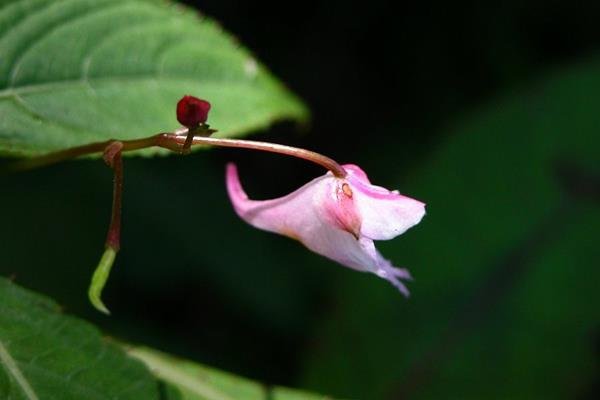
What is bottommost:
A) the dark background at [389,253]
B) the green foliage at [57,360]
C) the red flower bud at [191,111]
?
the dark background at [389,253]

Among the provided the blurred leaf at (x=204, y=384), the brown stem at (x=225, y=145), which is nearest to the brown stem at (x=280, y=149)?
the brown stem at (x=225, y=145)

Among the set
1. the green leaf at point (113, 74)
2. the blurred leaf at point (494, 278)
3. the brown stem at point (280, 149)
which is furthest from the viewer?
the blurred leaf at point (494, 278)

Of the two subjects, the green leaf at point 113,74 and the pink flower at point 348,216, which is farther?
the green leaf at point 113,74

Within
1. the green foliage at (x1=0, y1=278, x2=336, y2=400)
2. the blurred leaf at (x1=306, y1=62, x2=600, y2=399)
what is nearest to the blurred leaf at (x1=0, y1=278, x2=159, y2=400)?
the green foliage at (x1=0, y1=278, x2=336, y2=400)

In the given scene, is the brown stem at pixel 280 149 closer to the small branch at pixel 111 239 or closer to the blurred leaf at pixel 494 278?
the small branch at pixel 111 239

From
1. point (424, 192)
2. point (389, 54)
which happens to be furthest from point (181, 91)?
point (389, 54)

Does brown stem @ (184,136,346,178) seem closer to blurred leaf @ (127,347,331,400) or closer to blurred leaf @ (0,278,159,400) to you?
blurred leaf @ (0,278,159,400)

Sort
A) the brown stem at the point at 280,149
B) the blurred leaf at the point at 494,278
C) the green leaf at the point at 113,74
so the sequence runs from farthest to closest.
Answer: the blurred leaf at the point at 494,278 → the green leaf at the point at 113,74 → the brown stem at the point at 280,149

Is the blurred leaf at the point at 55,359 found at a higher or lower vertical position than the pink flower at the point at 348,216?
lower
